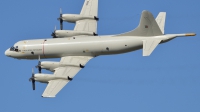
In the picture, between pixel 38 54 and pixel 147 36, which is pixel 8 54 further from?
pixel 147 36

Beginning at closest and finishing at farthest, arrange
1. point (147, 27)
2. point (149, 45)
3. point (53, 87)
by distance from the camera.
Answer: point (149, 45)
point (53, 87)
point (147, 27)

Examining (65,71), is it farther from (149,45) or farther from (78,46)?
(149,45)

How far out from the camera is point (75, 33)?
104m

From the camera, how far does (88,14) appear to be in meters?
106

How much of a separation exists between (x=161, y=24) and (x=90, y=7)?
41.9ft

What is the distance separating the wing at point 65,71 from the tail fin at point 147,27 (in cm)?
842

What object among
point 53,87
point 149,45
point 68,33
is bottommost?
point 53,87

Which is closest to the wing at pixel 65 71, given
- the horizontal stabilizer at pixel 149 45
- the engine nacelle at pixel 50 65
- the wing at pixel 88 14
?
the engine nacelle at pixel 50 65

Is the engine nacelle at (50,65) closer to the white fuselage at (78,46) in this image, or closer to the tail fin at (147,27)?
the white fuselage at (78,46)

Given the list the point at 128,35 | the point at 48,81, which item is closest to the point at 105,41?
the point at 128,35

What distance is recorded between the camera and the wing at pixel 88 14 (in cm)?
10481

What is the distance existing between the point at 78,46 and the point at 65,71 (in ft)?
13.5

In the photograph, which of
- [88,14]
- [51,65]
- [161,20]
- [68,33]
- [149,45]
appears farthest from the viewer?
[88,14]

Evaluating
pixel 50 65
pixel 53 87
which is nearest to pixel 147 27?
pixel 50 65
